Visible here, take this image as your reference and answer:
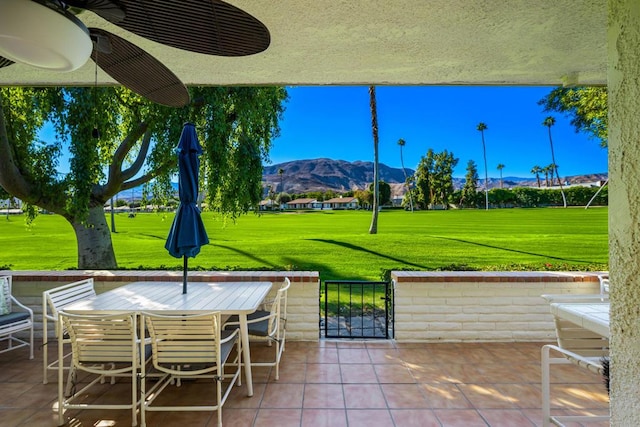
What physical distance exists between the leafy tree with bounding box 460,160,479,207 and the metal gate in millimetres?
35508

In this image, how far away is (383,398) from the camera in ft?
9.62

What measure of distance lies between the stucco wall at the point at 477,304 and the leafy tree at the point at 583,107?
5.49 m

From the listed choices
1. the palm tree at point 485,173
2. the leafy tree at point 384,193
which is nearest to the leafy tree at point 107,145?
the palm tree at point 485,173

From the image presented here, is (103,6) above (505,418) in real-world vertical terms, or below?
above

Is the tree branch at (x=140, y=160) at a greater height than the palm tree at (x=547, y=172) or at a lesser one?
lesser

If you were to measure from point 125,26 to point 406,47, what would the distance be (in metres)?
1.81

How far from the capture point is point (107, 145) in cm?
606

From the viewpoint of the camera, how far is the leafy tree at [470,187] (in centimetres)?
4062

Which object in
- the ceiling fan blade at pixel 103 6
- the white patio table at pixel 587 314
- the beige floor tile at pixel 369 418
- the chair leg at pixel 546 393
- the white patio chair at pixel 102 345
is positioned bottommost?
the beige floor tile at pixel 369 418

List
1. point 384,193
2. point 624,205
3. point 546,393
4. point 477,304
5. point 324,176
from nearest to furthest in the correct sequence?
1. point 624,205
2. point 546,393
3. point 477,304
4. point 384,193
5. point 324,176

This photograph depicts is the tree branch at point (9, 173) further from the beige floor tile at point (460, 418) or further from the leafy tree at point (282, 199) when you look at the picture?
the leafy tree at point (282, 199)

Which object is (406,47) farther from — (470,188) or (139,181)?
(470,188)

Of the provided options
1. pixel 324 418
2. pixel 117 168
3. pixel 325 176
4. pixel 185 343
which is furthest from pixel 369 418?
pixel 325 176

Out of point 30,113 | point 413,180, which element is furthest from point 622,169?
point 413,180
